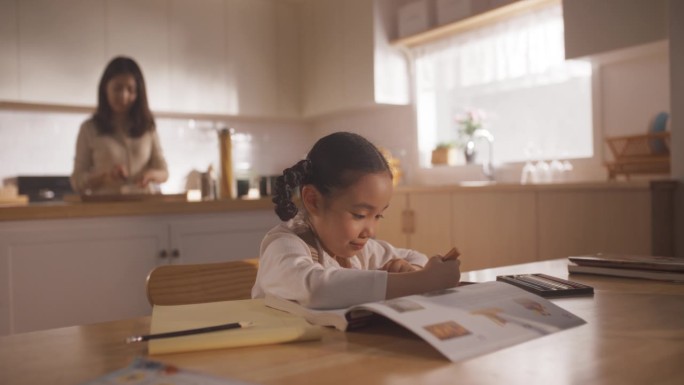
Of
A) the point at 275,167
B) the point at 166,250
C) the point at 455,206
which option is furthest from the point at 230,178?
the point at 275,167

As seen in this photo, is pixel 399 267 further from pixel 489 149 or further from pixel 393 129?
pixel 393 129

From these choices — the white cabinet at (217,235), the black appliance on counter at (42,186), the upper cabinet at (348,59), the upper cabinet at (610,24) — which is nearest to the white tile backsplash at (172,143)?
the black appliance on counter at (42,186)

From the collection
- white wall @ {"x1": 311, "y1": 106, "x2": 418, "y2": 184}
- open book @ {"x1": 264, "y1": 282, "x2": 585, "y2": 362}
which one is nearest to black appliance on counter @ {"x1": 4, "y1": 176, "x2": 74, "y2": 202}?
white wall @ {"x1": 311, "y1": 106, "x2": 418, "y2": 184}

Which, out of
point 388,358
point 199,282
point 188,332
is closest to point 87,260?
point 199,282

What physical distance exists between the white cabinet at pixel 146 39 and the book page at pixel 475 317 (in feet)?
13.4

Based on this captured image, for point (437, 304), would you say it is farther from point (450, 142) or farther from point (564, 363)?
point (450, 142)

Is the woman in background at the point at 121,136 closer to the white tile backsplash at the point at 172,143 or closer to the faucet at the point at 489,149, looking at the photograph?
the white tile backsplash at the point at 172,143

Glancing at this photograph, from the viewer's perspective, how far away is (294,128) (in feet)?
18.5

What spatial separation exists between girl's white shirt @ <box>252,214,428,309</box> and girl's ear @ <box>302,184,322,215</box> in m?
0.06

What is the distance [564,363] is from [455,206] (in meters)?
2.77

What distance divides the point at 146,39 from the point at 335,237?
12.8 ft

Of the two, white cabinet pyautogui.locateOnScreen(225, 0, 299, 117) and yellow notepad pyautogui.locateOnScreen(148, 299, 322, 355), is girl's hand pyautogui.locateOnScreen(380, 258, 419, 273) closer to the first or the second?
yellow notepad pyautogui.locateOnScreen(148, 299, 322, 355)

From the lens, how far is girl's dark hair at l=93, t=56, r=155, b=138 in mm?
2904

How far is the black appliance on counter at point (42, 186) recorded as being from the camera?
4.22 m
